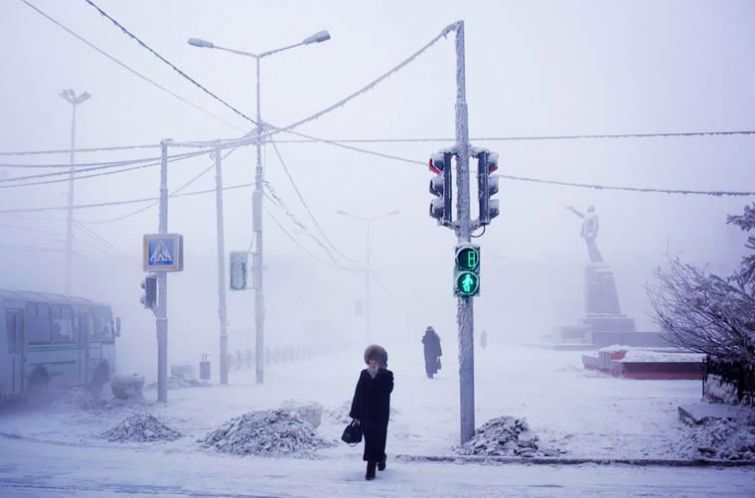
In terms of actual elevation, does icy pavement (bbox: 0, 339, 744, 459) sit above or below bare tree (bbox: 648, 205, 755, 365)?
below

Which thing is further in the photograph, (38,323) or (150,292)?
(150,292)

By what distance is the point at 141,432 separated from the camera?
39.0ft

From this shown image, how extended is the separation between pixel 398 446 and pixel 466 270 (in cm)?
306

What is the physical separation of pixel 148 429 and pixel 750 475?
926 centimetres

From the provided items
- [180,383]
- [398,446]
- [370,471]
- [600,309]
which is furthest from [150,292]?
[600,309]

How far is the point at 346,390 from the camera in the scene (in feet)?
69.2

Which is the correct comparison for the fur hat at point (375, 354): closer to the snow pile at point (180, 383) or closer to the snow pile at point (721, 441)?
the snow pile at point (721, 441)

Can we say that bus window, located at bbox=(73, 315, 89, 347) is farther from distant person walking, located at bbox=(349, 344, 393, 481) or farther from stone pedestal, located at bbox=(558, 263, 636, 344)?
stone pedestal, located at bbox=(558, 263, 636, 344)

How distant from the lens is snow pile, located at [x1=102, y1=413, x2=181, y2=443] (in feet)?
38.6

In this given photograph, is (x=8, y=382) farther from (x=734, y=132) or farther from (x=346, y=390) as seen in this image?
(x=734, y=132)

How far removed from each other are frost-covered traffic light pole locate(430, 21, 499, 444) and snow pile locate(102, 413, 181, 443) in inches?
204

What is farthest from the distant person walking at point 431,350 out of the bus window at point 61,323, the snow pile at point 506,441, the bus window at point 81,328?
the snow pile at point 506,441

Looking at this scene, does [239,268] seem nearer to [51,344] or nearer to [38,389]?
[51,344]

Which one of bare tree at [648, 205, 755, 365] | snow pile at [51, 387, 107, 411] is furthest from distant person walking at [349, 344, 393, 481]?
snow pile at [51, 387, 107, 411]
